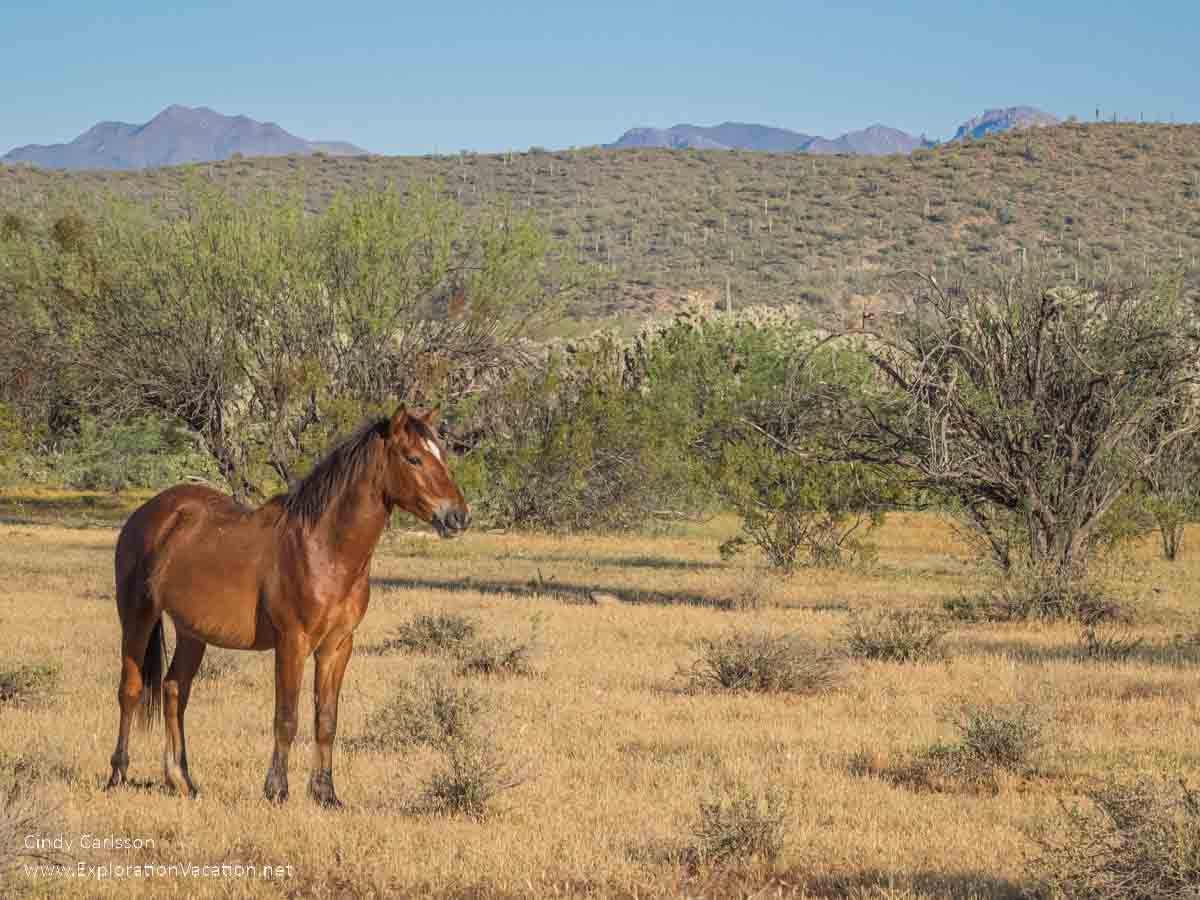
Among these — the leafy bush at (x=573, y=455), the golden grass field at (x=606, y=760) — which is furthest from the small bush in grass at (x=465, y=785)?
the leafy bush at (x=573, y=455)

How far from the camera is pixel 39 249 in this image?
3009cm

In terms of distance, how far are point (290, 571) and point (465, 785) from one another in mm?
1546

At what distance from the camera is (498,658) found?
13.2 m

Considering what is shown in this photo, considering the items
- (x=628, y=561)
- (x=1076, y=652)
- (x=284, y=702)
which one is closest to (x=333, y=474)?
(x=284, y=702)

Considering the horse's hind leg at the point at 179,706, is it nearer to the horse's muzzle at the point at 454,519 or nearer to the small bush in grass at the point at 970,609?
the horse's muzzle at the point at 454,519

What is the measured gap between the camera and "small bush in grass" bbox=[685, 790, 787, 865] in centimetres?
704

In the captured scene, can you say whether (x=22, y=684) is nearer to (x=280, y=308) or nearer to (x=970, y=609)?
(x=970, y=609)

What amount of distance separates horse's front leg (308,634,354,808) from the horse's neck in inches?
16.1

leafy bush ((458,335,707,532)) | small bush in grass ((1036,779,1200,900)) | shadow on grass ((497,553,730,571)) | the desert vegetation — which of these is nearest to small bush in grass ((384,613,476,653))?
the desert vegetation

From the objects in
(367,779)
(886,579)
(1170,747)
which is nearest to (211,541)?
(367,779)

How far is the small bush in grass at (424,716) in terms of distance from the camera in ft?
31.7

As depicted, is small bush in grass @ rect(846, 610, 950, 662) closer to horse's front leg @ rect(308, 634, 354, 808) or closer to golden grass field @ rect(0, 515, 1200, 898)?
golden grass field @ rect(0, 515, 1200, 898)

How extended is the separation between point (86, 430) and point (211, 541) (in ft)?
101

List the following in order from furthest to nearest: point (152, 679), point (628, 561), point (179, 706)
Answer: point (628, 561) < point (152, 679) < point (179, 706)
